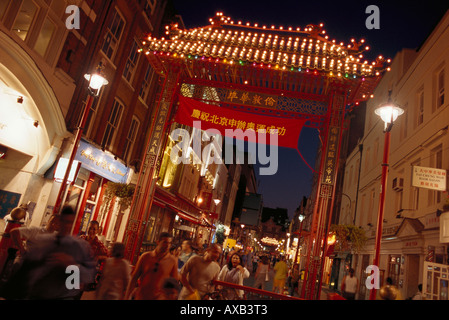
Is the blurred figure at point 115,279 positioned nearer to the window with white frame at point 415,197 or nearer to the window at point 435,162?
the window at point 435,162

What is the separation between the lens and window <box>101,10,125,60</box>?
51.7ft

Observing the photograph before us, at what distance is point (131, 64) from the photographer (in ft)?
59.9

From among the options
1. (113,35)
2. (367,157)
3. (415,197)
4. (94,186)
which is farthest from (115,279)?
(367,157)

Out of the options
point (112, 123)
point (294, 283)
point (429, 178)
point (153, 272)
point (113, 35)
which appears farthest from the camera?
point (294, 283)

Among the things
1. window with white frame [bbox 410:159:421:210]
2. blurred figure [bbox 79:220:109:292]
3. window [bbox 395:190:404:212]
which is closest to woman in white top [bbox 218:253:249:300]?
blurred figure [bbox 79:220:109:292]

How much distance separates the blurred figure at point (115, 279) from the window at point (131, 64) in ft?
47.0

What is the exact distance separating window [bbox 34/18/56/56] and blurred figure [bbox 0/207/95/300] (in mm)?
10313

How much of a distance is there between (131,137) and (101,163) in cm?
412

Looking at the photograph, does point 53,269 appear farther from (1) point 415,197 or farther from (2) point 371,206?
(2) point 371,206

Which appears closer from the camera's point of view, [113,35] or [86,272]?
[86,272]

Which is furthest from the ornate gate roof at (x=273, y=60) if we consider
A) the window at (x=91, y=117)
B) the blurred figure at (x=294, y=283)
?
the blurred figure at (x=294, y=283)

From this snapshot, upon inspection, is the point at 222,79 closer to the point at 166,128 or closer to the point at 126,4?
the point at 166,128

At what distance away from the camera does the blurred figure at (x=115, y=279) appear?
4.81 meters

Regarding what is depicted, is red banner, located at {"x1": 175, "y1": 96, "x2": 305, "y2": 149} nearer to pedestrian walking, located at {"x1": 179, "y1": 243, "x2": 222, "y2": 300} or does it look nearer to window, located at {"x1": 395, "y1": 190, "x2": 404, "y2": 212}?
pedestrian walking, located at {"x1": 179, "y1": 243, "x2": 222, "y2": 300}
